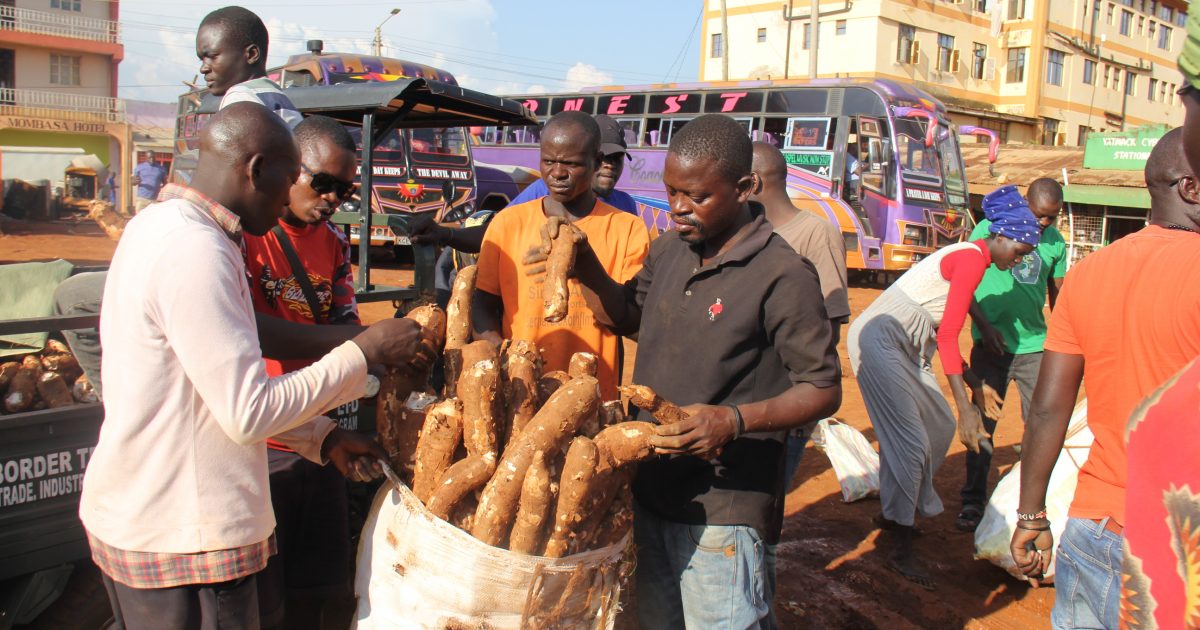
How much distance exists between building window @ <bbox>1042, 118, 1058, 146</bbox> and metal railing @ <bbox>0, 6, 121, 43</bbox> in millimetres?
39782

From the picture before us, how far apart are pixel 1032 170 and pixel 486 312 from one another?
23.0m

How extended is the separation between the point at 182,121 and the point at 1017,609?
15.2 meters

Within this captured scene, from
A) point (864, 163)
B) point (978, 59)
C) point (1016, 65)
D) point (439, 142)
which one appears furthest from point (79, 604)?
point (1016, 65)

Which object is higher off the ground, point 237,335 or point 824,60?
A: point 824,60

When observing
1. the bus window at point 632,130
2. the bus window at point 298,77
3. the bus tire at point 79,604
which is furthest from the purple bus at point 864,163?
the bus tire at point 79,604

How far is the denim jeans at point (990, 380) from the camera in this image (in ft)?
15.3

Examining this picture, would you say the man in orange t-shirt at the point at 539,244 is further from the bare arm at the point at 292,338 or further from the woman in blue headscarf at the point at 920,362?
the woman in blue headscarf at the point at 920,362

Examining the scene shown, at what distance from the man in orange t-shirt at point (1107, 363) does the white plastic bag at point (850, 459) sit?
2.67 m

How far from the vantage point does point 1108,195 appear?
753 inches

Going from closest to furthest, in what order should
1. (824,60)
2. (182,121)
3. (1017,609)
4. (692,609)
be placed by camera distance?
(692,609) → (1017,609) → (182,121) → (824,60)

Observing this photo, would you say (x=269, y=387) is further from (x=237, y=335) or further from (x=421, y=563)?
(x=421, y=563)

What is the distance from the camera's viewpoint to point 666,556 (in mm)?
2268

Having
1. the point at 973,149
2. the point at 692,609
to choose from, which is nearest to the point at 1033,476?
the point at 692,609

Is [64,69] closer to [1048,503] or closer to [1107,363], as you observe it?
[1048,503]
